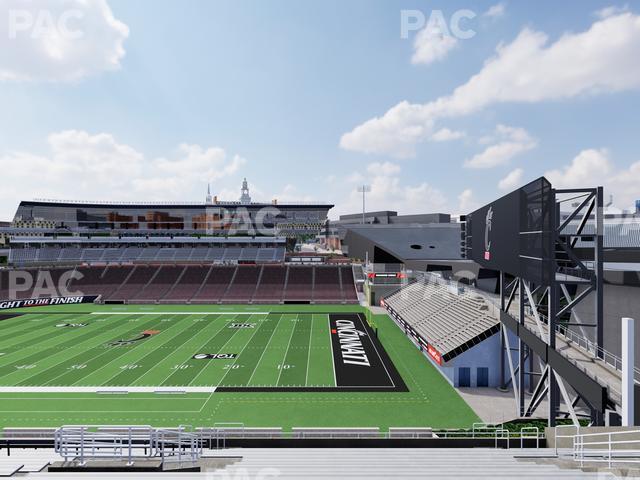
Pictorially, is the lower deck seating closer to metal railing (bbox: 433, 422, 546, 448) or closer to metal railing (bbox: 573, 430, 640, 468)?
metal railing (bbox: 433, 422, 546, 448)

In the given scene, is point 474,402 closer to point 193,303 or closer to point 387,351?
point 387,351

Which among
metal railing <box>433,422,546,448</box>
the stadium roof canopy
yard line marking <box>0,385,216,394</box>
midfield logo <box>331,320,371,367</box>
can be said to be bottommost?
yard line marking <box>0,385,216,394</box>

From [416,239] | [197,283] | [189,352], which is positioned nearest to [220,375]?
[189,352]

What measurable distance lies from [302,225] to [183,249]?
28189mm

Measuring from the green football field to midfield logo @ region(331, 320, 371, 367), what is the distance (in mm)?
95

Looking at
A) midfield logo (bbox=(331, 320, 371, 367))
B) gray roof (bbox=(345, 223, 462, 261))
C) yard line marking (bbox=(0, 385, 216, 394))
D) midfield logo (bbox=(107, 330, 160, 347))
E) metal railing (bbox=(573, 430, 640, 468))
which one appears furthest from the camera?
gray roof (bbox=(345, 223, 462, 261))

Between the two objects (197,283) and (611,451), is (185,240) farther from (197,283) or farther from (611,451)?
(611,451)

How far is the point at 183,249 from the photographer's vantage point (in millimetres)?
64750

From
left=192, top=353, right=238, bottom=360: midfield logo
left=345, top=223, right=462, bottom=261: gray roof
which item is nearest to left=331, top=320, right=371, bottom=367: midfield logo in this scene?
left=192, top=353, right=238, bottom=360: midfield logo

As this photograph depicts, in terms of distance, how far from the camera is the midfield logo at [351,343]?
24250 mm

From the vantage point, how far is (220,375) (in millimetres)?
21703

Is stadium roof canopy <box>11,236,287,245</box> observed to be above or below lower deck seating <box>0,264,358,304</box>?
above

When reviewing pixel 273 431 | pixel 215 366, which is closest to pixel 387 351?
pixel 215 366

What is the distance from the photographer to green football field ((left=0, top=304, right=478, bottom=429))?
1684 centimetres
